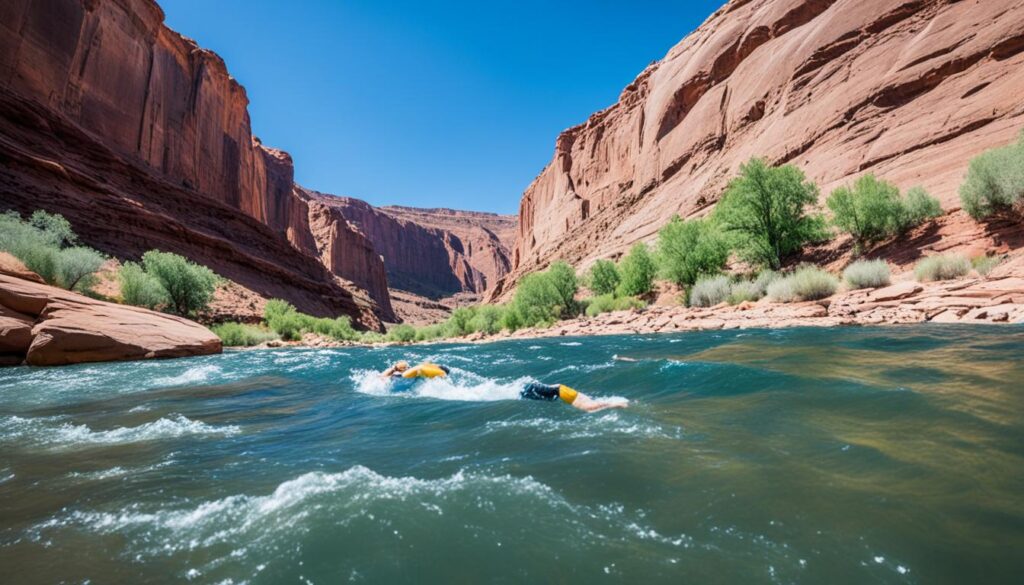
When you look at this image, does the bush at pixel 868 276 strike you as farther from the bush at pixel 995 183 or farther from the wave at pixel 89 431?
the wave at pixel 89 431

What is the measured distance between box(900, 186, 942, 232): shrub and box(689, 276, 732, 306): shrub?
297 inches

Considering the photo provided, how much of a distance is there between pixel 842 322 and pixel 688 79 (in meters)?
47.0

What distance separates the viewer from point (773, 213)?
78.7ft

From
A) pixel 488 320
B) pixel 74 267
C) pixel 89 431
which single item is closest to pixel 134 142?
pixel 74 267

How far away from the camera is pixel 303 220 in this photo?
90.4 m

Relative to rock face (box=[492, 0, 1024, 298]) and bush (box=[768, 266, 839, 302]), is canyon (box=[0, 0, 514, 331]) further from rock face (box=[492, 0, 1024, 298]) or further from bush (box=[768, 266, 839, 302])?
bush (box=[768, 266, 839, 302])

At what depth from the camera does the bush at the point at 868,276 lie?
1641 centimetres

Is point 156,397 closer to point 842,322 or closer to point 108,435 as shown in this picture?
point 108,435

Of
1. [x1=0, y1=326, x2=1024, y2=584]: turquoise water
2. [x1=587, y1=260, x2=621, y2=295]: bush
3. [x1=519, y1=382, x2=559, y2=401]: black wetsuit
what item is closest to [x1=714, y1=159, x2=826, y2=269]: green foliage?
[x1=587, y1=260, x2=621, y2=295]: bush

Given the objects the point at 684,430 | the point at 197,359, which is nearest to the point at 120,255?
the point at 197,359

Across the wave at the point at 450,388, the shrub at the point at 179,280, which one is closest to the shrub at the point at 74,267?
the shrub at the point at 179,280

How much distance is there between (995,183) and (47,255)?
39.8 meters

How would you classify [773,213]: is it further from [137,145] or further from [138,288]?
[137,145]

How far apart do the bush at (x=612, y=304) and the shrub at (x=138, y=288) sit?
89.9 feet
